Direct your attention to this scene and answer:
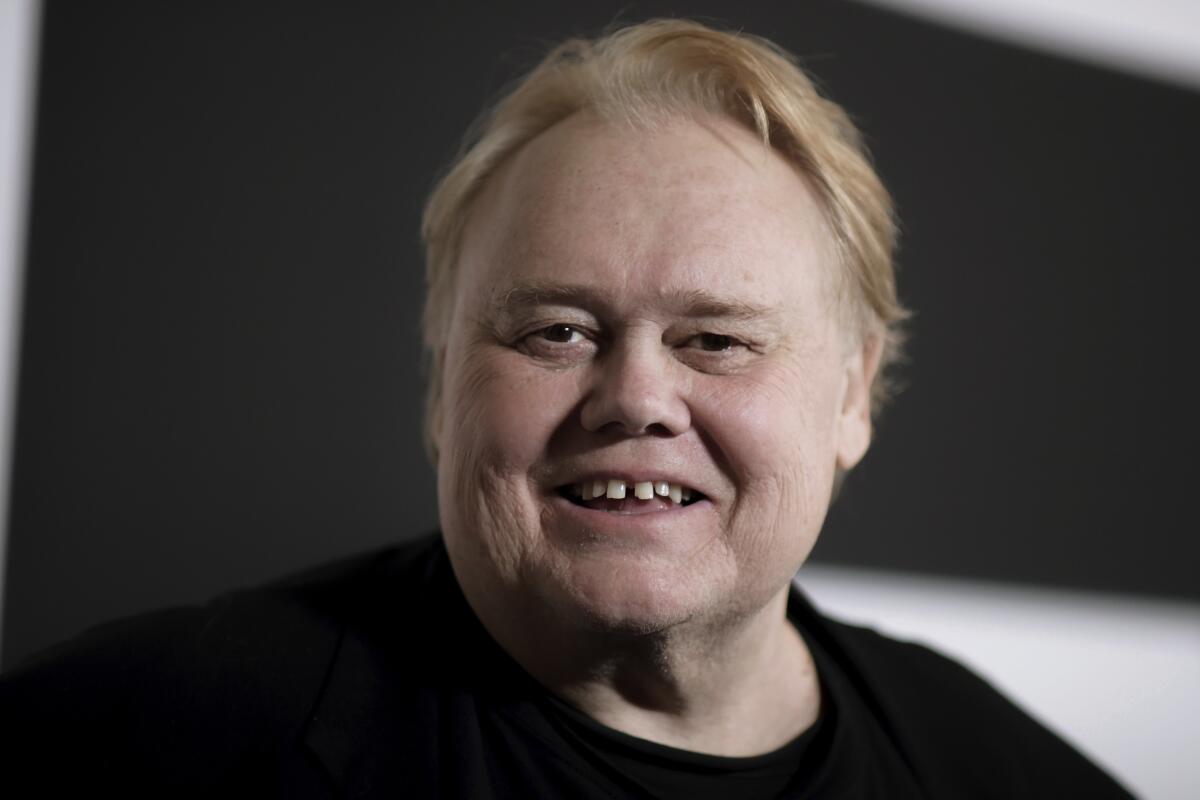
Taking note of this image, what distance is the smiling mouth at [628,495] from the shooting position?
1.38 meters

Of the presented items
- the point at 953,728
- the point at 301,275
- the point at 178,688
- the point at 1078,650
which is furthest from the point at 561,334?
the point at 1078,650

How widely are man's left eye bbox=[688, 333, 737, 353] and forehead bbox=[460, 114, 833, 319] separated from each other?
0.05 m

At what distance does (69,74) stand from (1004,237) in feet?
6.41

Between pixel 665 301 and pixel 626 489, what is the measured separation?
22 cm

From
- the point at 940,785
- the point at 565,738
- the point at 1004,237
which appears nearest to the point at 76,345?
the point at 565,738

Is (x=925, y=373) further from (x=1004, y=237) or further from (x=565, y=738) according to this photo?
(x=565, y=738)

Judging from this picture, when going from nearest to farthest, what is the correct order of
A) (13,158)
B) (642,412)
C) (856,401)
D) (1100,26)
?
(642,412) < (856,401) < (13,158) < (1100,26)

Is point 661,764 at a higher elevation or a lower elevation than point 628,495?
lower

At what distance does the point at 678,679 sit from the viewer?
1469 millimetres

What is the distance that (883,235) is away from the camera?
5.45 feet

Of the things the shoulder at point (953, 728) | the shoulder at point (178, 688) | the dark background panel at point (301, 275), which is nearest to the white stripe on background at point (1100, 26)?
the dark background panel at point (301, 275)

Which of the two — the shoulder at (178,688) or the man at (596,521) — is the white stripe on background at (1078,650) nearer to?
the man at (596,521)

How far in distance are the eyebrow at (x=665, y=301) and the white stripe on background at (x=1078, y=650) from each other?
130 cm

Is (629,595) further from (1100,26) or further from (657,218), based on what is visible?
(1100,26)
